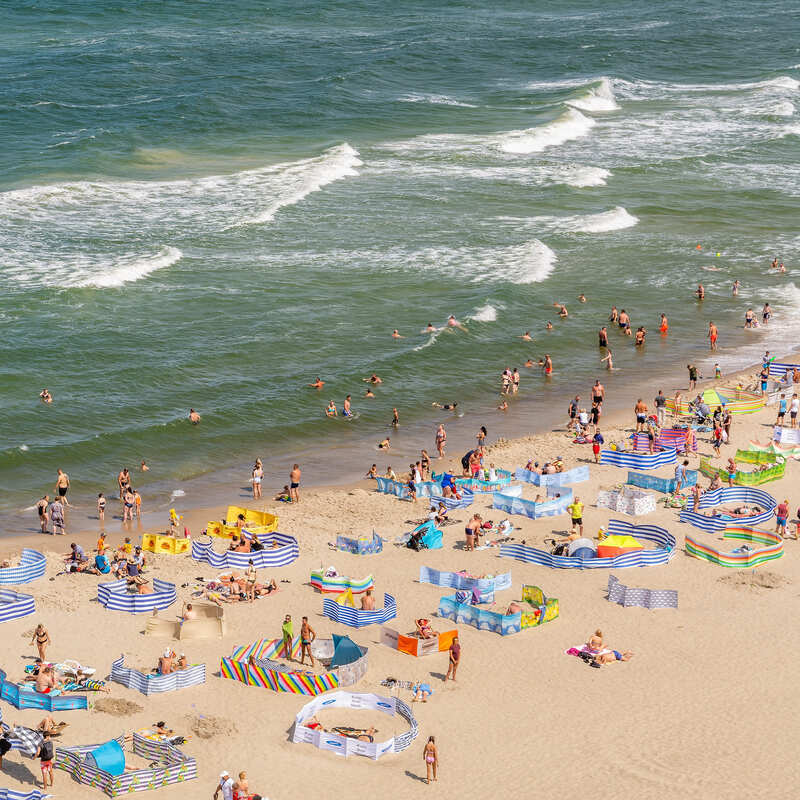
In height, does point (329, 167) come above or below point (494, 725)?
above

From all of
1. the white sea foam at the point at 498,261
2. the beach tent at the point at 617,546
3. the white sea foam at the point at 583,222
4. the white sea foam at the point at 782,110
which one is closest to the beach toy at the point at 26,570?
the beach tent at the point at 617,546

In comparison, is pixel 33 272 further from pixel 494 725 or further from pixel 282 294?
pixel 494 725

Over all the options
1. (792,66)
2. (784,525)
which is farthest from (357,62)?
(784,525)

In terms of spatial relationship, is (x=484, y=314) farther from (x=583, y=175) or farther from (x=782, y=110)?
(x=782, y=110)

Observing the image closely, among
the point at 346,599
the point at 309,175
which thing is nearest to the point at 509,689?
the point at 346,599

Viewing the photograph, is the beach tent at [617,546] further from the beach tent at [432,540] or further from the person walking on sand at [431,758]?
the person walking on sand at [431,758]

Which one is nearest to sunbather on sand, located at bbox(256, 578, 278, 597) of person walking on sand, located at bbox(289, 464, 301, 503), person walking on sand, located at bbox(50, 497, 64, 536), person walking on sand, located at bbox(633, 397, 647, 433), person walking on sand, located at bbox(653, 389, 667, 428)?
person walking on sand, located at bbox(289, 464, 301, 503)
